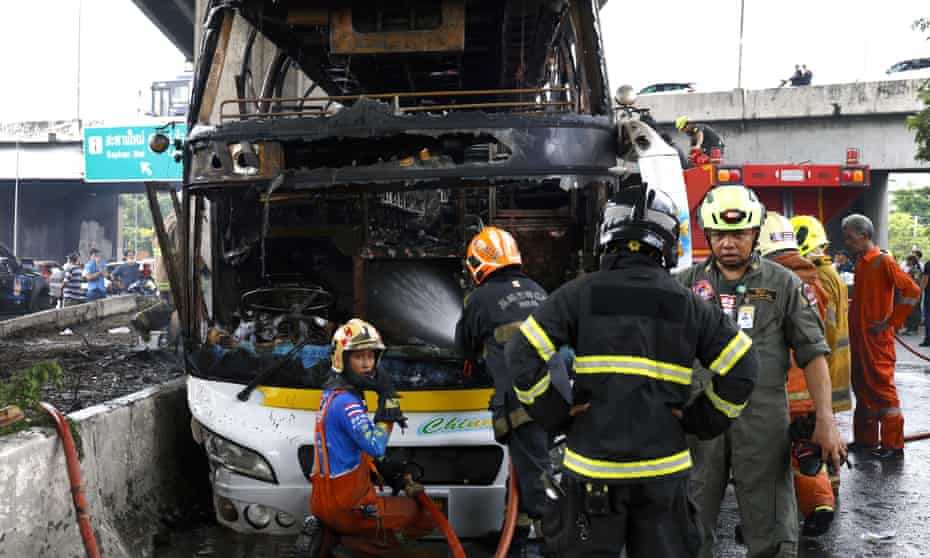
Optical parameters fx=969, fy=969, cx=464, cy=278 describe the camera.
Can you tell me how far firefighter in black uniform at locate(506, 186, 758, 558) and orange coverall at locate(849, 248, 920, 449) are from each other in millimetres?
4664

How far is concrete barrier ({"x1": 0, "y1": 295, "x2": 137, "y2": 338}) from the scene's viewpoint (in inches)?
552

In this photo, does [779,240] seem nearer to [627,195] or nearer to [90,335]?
[627,195]

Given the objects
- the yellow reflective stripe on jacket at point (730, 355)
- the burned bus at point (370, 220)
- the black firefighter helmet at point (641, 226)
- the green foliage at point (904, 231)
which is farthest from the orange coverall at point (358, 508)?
the green foliage at point (904, 231)

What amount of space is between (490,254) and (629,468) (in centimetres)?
191

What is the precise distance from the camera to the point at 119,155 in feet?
67.3

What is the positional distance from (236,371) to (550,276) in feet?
6.15

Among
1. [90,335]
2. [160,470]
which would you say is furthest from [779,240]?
[90,335]

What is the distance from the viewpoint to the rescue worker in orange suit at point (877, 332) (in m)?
7.05

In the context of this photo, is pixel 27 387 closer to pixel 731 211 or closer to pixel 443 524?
pixel 443 524

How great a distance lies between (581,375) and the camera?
2.90 meters

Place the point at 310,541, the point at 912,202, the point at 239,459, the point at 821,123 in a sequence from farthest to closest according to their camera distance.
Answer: the point at 912,202
the point at 821,123
the point at 239,459
the point at 310,541

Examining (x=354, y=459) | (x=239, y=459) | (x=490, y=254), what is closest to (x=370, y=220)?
(x=490, y=254)

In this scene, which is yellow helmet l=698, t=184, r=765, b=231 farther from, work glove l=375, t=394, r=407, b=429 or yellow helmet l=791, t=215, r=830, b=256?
yellow helmet l=791, t=215, r=830, b=256

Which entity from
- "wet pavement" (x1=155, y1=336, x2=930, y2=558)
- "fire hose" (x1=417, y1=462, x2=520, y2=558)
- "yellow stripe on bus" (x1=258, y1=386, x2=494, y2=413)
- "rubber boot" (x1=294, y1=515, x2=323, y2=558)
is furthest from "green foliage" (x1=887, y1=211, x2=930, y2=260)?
"rubber boot" (x1=294, y1=515, x2=323, y2=558)
